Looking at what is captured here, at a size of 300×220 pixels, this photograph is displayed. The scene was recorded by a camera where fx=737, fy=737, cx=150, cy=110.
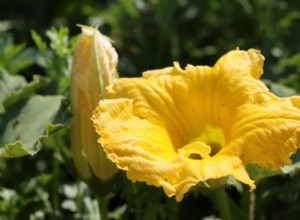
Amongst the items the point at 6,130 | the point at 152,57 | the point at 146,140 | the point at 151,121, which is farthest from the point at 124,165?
the point at 152,57

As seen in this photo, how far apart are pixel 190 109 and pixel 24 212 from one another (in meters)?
0.64

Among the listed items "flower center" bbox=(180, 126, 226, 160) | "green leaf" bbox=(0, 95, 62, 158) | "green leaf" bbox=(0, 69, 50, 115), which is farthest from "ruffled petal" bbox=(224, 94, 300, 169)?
"green leaf" bbox=(0, 69, 50, 115)

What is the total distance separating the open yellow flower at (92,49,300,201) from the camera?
1.53 meters

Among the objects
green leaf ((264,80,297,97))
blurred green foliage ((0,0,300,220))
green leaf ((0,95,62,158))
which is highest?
green leaf ((264,80,297,97))

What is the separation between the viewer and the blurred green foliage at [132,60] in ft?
6.82

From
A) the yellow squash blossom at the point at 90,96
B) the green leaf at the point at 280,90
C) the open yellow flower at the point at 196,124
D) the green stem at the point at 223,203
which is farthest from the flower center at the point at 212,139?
the green leaf at the point at 280,90

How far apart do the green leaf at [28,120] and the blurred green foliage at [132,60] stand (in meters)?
0.02

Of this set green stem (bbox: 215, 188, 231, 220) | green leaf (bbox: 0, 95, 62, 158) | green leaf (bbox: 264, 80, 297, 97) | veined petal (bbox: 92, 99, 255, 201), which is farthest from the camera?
green leaf (bbox: 264, 80, 297, 97)

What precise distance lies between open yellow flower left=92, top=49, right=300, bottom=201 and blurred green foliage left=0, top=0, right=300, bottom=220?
0.20 meters

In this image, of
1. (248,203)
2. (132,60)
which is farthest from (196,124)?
(132,60)

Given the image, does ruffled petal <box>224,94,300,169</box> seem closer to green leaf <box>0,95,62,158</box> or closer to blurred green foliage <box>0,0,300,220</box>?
blurred green foliage <box>0,0,300,220</box>

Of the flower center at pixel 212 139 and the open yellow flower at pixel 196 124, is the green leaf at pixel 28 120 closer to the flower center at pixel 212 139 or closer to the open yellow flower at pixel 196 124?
the open yellow flower at pixel 196 124

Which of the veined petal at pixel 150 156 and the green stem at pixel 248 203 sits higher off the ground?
the veined petal at pixel 150 156

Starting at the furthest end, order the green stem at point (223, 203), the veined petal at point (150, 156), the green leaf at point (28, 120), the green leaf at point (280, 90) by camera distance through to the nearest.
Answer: the green leaf at point (280, 90), the green leaf at point (28, 120), the green stem at point (223, 203), the veined petal at point (150, 156)
